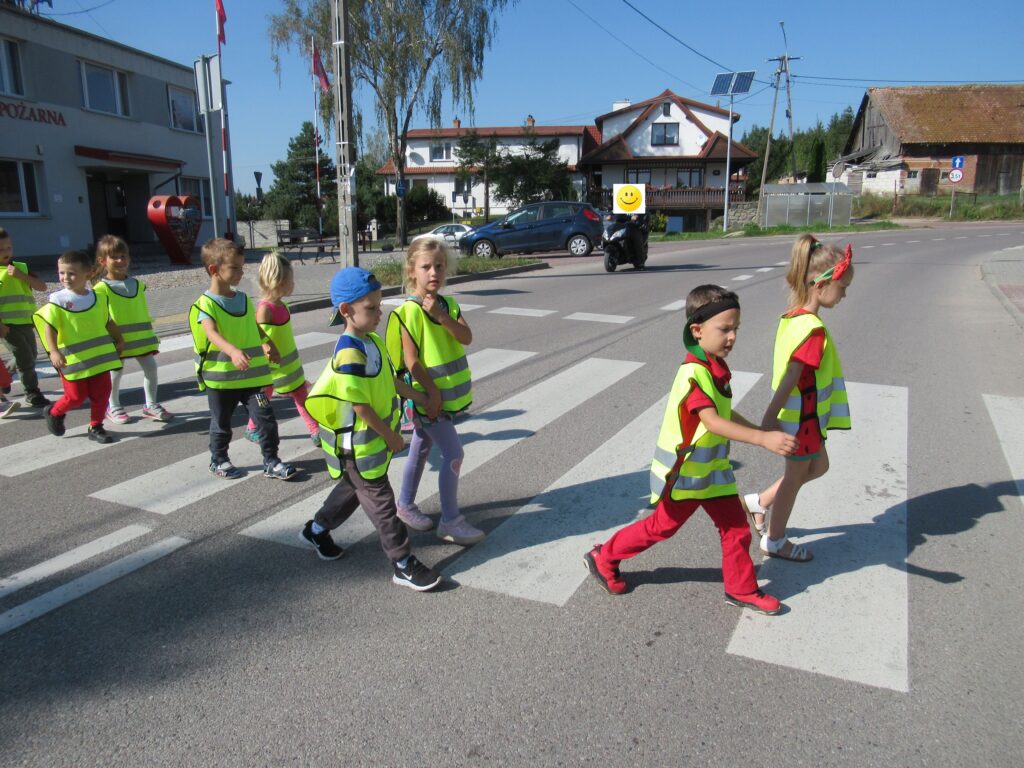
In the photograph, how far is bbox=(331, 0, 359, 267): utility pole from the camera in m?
12.8

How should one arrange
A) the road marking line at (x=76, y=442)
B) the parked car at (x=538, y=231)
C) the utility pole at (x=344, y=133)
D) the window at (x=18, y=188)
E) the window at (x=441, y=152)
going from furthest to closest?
the window at (x=441, y=152), the parked car at (x=538, y=231), the window at (x=18, y=188), the utility pole at (x=344, y=133), the road marking line at (x=76, y=442)

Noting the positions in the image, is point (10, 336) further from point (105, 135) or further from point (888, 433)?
point (105, 135)

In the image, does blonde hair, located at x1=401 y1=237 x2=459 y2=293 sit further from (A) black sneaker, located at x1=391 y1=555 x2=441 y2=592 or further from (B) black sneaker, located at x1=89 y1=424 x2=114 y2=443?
(B) black sneaker, located at x1=89 y1=424 x2=114 y2=443

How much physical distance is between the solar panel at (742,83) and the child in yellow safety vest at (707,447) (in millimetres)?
42007

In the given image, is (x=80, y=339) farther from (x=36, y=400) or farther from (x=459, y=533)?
(x=459, y=533)

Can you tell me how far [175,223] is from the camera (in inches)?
792

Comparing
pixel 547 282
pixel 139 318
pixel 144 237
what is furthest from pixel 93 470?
pixel 144 237

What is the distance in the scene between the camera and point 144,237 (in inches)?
981

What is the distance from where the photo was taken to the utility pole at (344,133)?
1275 cm

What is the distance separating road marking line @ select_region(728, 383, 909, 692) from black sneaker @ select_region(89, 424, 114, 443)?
4.61m

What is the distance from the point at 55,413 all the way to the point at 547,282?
11.5m

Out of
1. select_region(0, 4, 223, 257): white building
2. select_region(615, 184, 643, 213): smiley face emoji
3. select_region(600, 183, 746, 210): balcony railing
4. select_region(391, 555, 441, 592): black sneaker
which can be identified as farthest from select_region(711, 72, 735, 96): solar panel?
select_region(391, 555, 441, 592): black sneaker

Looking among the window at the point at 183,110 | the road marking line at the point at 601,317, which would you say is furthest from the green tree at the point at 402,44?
the road marking line at the point at 601,317

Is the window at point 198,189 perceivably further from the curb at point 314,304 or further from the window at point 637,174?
the window at point 637,174
